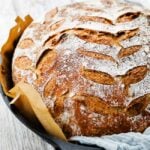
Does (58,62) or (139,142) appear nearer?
(139,142)

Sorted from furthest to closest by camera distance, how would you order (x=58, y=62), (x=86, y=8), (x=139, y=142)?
(x=86, y=8) → (x=58, y=62) → (x=139, y=142)

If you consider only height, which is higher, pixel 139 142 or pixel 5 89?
pixel 5 89

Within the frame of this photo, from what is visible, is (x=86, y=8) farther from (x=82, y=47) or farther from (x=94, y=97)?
(x=94, y=97)

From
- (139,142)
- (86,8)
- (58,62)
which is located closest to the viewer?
(139,142)

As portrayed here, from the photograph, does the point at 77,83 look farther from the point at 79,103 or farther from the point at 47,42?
the point at 47,42

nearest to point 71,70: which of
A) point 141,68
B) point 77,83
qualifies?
point 77,83

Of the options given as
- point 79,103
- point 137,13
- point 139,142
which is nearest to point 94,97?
point 79,103
